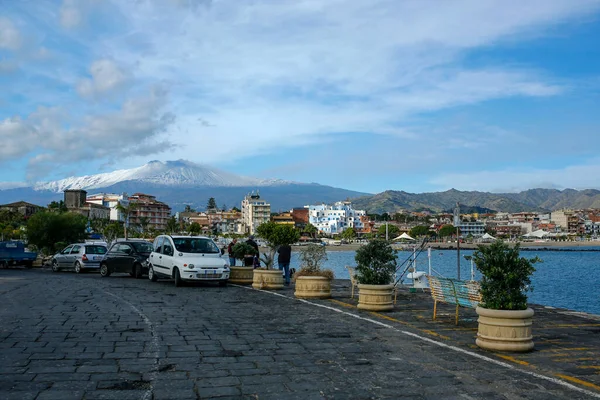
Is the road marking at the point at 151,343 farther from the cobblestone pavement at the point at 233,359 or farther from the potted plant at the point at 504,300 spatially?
the potted plant at the point at 504,300

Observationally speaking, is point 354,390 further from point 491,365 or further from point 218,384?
point 491,365

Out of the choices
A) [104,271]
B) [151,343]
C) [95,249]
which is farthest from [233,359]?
[95,249]

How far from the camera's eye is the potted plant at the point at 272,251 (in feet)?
58.3

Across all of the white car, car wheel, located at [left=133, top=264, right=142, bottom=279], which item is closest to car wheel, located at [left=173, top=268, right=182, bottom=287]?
the white car

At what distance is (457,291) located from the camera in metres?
10.6

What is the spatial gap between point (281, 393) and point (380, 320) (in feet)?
18.1

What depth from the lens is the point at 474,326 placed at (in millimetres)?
10477

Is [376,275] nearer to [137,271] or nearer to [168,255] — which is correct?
[168,255]

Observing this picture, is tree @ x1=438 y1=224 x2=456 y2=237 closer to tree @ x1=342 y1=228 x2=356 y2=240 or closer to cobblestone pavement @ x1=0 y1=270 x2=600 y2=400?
tree @ x1=342 y1=228 x2=356 y2=240

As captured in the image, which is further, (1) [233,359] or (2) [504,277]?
(2) [504,277]

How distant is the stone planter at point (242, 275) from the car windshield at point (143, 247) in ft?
18.0

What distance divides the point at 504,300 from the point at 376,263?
4.42m

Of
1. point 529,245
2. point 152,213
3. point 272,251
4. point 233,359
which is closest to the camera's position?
point 233,359

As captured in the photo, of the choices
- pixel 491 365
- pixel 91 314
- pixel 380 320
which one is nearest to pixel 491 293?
pixel 491 365
